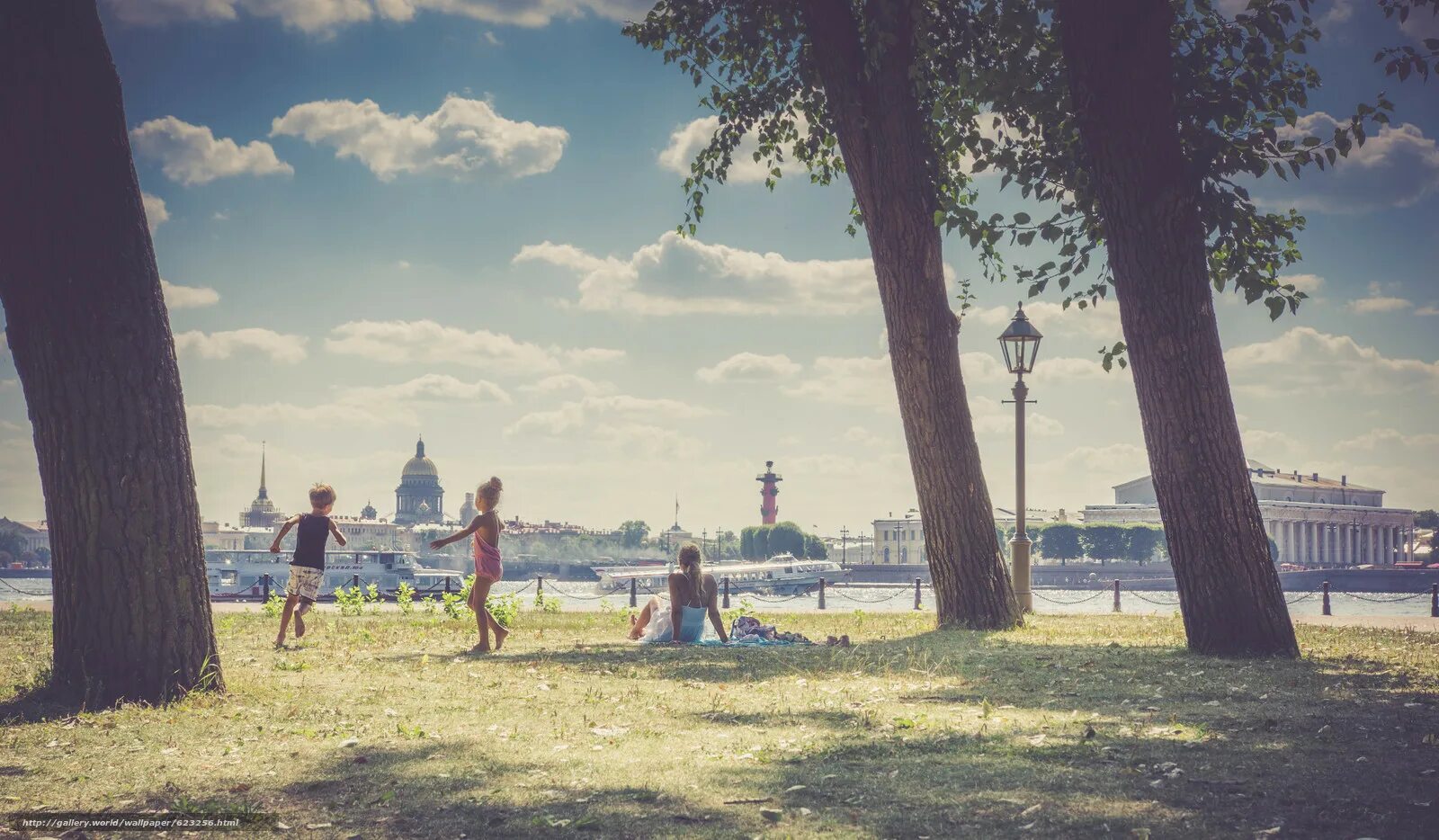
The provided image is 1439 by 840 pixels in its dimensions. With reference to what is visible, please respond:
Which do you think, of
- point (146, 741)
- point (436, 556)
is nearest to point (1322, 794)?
point (146, 741)

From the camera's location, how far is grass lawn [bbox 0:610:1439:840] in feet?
13.7

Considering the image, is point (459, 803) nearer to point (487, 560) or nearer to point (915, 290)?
point (487, 560)

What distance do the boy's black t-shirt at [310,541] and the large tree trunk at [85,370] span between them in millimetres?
4300

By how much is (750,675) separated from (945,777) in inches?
151

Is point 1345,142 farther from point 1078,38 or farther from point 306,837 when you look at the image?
point 306,837

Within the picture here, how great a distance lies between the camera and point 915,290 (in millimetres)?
12148

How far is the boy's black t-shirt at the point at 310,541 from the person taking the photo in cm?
1120

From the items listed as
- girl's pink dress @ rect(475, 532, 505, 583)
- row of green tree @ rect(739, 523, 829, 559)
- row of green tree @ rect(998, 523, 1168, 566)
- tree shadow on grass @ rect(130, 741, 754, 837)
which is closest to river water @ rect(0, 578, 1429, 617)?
girl's pink dress @ rect(475, 532, 505, 583)

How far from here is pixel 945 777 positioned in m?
4.75

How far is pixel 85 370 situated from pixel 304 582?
5045 millimetres

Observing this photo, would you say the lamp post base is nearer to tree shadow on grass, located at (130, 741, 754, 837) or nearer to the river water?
the river water

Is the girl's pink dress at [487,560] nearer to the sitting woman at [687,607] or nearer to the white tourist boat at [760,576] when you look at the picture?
the sitting woman at [687,607]

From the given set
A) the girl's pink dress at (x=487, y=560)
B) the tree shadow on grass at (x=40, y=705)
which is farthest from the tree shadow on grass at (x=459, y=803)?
the girl's pink dress at (x=487, y=560)

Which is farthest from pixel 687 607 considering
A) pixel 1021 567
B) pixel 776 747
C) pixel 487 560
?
pixel 776 747
